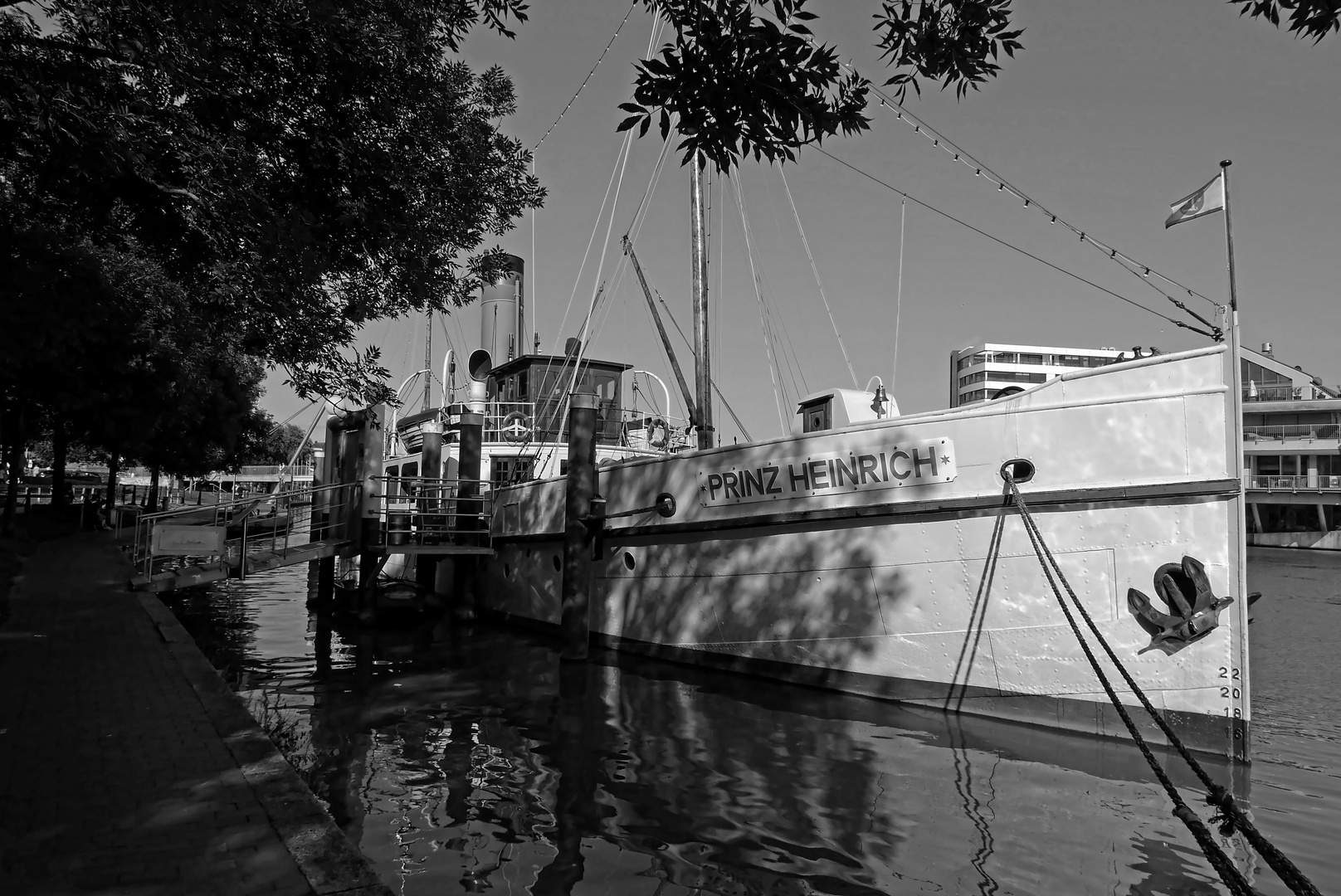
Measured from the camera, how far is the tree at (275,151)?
625 centimetres

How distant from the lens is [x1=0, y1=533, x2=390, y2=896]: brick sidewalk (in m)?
4.00

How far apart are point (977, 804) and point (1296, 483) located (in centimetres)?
5496

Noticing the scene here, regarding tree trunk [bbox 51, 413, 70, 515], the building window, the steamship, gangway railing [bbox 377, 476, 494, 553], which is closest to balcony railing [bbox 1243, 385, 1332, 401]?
the building window

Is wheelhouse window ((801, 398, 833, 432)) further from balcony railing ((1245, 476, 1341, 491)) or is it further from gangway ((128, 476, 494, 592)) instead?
balcony railing ((1245, 476, 1341, 491))

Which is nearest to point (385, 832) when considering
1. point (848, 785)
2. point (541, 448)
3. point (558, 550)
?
point (848, 785)

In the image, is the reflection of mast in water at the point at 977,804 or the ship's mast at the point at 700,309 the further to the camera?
the ship's mast at the point at 700,309

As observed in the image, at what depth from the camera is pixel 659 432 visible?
1653 cm

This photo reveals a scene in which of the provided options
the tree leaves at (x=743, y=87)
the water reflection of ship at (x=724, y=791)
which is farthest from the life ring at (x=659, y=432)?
the tree leaves at (x=743, y=87)

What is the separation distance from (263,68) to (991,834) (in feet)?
26.1

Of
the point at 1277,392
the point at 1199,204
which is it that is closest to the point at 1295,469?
the point at 1277,392

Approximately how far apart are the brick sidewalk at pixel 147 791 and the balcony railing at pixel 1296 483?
56.6 m

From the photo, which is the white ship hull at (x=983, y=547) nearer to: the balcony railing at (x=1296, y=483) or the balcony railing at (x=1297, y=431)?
the balcony railing at (x=1296, y=483)

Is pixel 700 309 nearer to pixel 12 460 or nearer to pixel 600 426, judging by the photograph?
pixel 600 426

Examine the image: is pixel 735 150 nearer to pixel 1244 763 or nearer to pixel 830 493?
pixel 830 493
